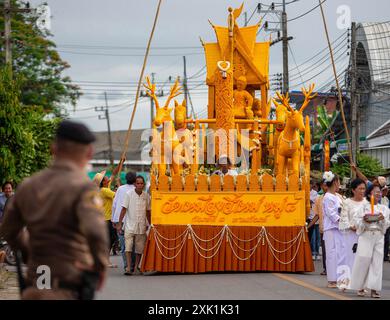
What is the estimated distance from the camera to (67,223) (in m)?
6.26

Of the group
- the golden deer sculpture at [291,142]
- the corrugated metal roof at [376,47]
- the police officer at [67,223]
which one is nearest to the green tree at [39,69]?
the corrugated metal roof at [376,47]

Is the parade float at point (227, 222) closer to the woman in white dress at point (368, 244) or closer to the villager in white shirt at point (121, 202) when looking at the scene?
the villager in white shirt at point (121, 202)

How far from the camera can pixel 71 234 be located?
6.28 m

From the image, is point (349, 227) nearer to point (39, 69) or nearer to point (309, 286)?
point (309, 286)

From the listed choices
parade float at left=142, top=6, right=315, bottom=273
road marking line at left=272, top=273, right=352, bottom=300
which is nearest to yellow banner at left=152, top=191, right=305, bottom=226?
parade float at left=142, top=6, right=315, bottom=273

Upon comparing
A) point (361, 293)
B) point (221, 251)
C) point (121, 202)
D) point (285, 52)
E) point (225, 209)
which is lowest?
point (361, 293)

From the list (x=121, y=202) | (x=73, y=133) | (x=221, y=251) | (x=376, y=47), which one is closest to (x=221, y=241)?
(x=221, y=251)

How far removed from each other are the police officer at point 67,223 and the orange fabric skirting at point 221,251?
11.8 meters

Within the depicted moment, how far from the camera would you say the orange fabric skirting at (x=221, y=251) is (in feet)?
59.9

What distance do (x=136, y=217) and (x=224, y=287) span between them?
3782 millimetres

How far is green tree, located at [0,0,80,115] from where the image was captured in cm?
5360

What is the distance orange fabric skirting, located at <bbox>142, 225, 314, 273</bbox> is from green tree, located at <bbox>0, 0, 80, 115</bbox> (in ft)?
116

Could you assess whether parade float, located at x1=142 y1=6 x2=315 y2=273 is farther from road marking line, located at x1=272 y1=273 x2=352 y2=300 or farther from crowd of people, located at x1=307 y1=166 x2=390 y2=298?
crowd of people, located at x1=307 y1=166 x2=390 y2=298
